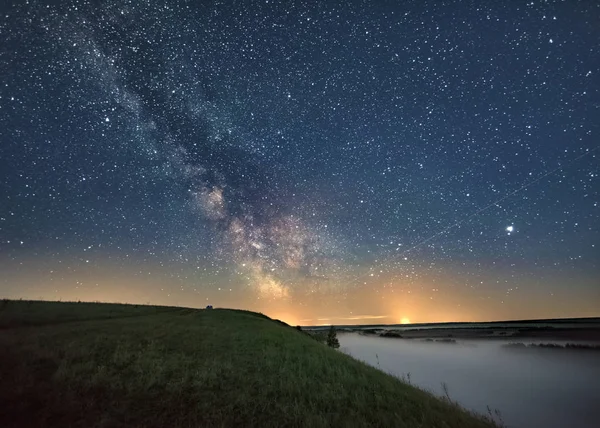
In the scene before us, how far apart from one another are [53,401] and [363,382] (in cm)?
1287

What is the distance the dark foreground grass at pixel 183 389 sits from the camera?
970 cm

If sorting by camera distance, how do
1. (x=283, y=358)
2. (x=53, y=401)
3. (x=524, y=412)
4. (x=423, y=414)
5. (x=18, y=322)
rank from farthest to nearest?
(x=18, y=322)
(x=524, y=412)
(x=283, y=358)
(x=423, y=414)
(x=53, y=401)

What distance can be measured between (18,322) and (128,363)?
18.9 meters

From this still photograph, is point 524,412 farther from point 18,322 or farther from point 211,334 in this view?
point 18,322

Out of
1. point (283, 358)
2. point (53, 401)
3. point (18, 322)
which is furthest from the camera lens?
point (18, 322)

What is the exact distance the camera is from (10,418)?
8727 millimetres

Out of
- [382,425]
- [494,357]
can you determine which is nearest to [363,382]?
[382,425]

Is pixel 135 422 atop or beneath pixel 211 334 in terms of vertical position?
beneath

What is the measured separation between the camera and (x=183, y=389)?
12039 mm

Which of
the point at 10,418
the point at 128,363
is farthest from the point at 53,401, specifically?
the point at 128,363

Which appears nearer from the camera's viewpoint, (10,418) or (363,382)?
(10,418)

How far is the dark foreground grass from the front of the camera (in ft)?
31.8

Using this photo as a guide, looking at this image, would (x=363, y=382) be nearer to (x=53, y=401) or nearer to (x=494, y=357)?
(x=53, y=401)

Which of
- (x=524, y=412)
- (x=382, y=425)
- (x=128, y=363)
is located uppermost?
(x=128, y=363)
